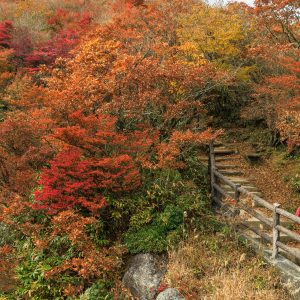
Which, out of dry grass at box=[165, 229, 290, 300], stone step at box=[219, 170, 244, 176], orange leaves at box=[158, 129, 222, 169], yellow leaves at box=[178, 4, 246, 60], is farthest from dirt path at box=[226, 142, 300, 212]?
orange leaves at box=[158, 129, 222, 169]

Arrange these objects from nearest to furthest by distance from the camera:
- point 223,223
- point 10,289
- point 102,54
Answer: point 10,289, point 223,223, point 102,54

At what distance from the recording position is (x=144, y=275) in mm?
8570

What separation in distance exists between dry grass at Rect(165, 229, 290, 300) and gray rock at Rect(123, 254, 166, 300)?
1.23ft

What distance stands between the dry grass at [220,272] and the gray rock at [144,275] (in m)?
0.38

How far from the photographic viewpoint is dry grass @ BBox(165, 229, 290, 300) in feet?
23.8

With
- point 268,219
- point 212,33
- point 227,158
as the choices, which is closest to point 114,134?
point 268,219

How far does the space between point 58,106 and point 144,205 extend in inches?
144

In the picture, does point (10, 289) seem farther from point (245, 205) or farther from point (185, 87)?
point (185, 87)

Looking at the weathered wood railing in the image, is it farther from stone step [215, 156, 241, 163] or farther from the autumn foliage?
stone step [215, 156, 241, 163]

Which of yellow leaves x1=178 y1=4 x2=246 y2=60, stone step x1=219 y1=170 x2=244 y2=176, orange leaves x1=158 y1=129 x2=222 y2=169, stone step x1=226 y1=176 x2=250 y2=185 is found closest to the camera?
orange leaves x1=158 y1=129 x2=222 y2=169

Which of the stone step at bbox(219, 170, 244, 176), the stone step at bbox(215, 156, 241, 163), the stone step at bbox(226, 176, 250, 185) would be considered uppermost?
the stone step at bbox(215, 156, 241, 163)

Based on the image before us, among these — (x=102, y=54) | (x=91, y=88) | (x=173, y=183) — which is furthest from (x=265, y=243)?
(x=102, y=54)

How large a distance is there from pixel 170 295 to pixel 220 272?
1.19m

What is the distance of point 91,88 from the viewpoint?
1063 centimetres
